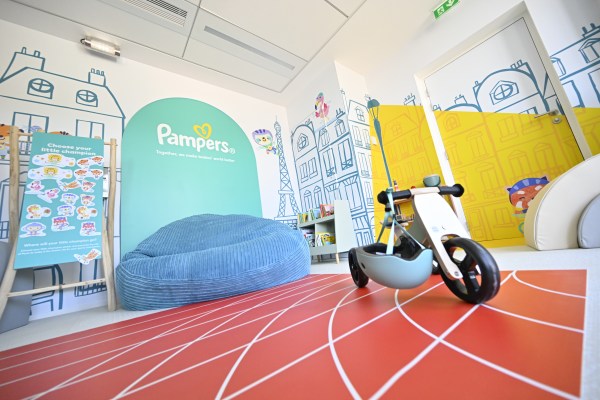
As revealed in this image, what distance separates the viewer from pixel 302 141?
10.9ft

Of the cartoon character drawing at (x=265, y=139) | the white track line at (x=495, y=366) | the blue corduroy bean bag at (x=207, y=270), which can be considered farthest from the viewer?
the cartoon character drawing at (x=265, y=139)

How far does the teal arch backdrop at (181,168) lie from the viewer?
2.17m

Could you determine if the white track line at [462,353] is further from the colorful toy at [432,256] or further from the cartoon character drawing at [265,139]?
the cartoon character drawing at [265,139]

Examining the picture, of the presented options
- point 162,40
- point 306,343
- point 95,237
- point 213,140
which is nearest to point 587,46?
point 306,343

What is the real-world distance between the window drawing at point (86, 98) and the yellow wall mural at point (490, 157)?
9.92 feet

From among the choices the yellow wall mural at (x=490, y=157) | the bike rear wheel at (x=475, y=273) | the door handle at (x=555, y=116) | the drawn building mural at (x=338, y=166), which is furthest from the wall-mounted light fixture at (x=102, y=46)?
the door handle at (x=555, y=116)

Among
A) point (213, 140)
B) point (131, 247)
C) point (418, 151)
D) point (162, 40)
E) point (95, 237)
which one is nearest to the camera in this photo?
point (95, 237)

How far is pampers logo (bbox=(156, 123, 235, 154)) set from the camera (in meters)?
2.47

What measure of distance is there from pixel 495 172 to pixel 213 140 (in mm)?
2964

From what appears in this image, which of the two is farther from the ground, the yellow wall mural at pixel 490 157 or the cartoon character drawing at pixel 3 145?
the cartoon character drawing at pixel 3 145

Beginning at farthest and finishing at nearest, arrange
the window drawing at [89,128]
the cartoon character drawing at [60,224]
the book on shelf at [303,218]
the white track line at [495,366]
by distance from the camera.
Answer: the book on shelf at [303,218]
the window drawing at [89,128]
the cartoon character drawing at [60,224]
the white track line at [495,366]

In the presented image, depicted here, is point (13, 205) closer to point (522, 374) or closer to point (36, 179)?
point (36, 179)

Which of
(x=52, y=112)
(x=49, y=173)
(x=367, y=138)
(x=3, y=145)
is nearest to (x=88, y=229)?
(x=49, y=173)

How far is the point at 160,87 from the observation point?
2613mm
